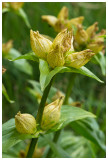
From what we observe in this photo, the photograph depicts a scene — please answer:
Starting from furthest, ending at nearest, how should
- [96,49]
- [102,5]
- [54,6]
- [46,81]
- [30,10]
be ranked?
1. [102,5]
2. [30,10]
3. [54,6]
4. [96,49]
5. [46,81]

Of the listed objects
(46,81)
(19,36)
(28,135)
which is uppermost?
(19,36)

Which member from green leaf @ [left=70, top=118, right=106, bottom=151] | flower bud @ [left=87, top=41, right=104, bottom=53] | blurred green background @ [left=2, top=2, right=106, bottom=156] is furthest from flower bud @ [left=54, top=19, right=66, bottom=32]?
blurred green background @ [left=2, top=2, right=106, bottom=156]

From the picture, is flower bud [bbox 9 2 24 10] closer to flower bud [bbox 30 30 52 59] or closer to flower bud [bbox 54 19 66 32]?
flower bud [bbox 54 19 66 32]

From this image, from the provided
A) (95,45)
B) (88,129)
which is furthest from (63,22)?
(88,129)

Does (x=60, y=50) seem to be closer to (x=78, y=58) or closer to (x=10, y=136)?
(x=78, y=58)

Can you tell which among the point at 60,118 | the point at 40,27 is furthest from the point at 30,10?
the point at 60,118

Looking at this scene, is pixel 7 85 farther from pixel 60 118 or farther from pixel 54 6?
pixel 60 118
